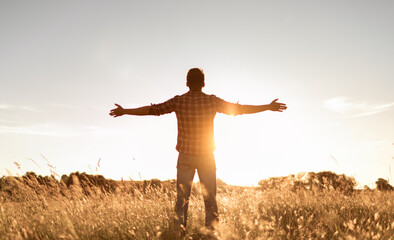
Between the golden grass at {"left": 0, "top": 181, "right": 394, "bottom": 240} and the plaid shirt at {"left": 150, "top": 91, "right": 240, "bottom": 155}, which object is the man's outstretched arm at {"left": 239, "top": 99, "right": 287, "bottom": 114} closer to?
the plaid shirt at {"left": 150, "top": 91, "right": 240, "bottom": 155}

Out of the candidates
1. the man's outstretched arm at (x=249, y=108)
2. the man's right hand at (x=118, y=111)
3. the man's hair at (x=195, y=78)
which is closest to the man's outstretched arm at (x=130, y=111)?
the man's right hand at (x=118, y=111)

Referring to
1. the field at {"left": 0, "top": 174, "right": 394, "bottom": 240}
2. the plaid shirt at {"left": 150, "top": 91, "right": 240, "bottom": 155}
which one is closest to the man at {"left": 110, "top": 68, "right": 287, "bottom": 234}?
the plaid shirt at {"left": 150, "top": 91, "right": 240, "bottom": 155}

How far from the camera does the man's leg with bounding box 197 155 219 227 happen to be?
3422 mm

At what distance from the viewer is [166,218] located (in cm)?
383

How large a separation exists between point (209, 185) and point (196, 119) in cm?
86

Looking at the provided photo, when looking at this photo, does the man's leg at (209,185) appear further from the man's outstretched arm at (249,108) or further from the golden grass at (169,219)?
the man's outstretched arm at (249,108)

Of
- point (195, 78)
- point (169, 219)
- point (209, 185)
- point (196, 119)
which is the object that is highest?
point (195, 78)

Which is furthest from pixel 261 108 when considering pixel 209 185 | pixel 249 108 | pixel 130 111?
pixel 130 111

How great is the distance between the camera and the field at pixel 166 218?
10.0 feet

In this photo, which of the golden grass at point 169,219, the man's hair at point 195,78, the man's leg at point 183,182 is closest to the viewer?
the golden grass at point 169,219

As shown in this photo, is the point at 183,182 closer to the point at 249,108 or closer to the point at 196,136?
the point at 196,136

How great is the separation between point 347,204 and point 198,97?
13.0ft

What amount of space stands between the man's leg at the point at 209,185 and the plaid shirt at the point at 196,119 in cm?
17

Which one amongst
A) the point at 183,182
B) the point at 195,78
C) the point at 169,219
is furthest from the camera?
the point at 169,219
